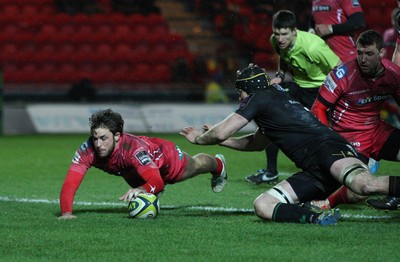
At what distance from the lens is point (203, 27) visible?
21.1 meters

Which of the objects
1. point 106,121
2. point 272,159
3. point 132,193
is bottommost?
point 272,159

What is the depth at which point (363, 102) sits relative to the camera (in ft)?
25.7

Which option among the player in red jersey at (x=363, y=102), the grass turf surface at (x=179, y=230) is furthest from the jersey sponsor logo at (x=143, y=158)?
the player in red jersey at (x=363, y=102)

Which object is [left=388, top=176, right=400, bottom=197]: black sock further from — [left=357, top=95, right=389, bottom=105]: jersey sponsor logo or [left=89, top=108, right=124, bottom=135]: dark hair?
[left=89, top=108, right=124, bottom=135]: dark hair

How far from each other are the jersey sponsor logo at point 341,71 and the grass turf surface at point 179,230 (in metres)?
1.19

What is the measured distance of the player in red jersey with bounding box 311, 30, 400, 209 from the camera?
7637mm

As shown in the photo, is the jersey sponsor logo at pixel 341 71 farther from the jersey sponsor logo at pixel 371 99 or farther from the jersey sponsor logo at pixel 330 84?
the jersey sponsor logo at pixel 371 99

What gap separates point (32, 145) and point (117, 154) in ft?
25.3

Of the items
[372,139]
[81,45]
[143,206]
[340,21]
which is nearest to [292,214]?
[143,206]

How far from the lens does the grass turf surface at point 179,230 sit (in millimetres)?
5559

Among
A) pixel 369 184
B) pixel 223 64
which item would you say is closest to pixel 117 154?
pixel 369 184

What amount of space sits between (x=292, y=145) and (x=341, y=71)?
3.46 ft

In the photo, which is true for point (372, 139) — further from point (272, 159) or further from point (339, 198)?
point (272, 159)

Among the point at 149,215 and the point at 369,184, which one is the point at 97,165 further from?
the point at 369,184
